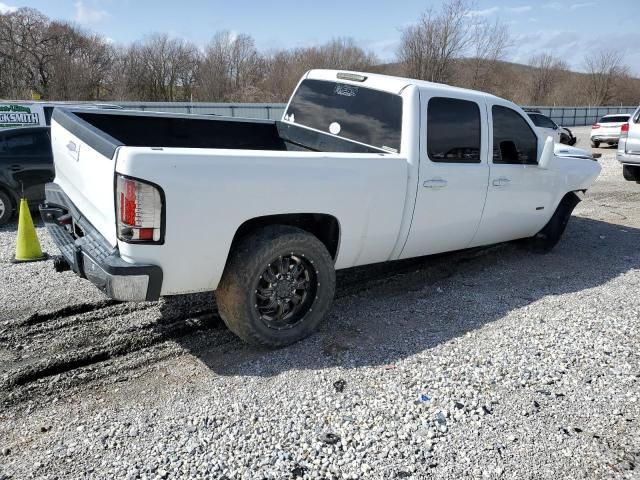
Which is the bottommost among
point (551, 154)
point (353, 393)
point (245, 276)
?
point (353, 393)

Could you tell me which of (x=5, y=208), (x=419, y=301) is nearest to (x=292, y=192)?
(x=419, y=301)

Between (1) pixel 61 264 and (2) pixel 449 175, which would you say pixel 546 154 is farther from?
(1) pixel 61 264

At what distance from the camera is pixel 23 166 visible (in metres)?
7.58

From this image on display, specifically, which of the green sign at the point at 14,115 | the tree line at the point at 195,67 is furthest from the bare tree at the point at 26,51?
the green sign at the point at 14,115

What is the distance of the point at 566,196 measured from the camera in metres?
6.38

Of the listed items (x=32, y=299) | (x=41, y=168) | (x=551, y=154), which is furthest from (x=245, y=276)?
(x=41, y=168)

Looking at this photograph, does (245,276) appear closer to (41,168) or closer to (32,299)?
(32,299)

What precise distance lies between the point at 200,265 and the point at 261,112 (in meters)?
23.9

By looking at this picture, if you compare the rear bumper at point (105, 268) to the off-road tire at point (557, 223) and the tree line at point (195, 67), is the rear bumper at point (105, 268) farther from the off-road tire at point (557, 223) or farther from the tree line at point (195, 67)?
the tree line at point (195, 67)

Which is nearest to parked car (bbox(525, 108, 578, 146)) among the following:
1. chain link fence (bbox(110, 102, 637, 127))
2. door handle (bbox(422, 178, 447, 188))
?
chain link fence (bbox(110, 102, 637, 127))

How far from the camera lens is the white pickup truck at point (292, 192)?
3.02 meters

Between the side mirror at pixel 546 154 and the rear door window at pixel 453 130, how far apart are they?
0.96 metres

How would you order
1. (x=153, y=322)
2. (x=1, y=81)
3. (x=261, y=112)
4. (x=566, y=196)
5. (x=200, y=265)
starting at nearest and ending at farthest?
1. (x=200, y=265)
2. (x=153, y=322)
3. (x=566, y=196)
4. (x=261, y=112)
5. (x=1, y=81)

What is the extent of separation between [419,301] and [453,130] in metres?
1.62
